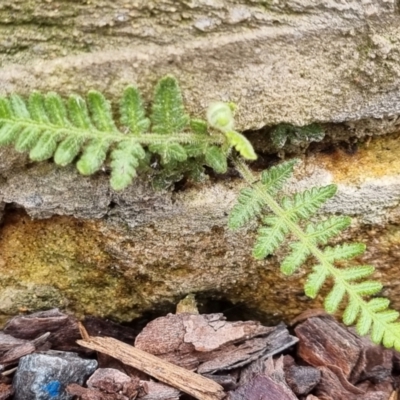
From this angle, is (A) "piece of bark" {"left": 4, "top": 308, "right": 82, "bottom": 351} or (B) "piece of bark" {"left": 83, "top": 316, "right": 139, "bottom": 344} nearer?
(A) "piece of bark" {"left": 4, "top": 308, "right": 82, "bottom": 351}

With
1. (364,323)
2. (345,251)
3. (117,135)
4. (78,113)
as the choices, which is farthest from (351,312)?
(78,113)

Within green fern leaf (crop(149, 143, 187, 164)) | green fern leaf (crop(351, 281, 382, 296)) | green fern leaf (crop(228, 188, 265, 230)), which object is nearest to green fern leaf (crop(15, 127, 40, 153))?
green fern leaf (crop(149, 143, 187, 164))

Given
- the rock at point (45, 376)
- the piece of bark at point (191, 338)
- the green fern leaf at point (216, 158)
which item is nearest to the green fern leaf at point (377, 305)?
the piece of bark at point (191, 338)

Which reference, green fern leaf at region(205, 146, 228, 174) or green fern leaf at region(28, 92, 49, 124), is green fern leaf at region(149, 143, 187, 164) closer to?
green fern leaf at region(205, 146, 228, 174)

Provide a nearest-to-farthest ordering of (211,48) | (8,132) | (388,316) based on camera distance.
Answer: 1. (8,132)
2. (211,48)
3. (388,316)

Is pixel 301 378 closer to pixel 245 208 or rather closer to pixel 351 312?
pixel 351 312

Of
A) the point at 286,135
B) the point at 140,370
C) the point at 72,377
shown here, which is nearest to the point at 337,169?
the point at 286,135

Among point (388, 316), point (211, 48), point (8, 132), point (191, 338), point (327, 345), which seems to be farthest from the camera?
point (327, 345)
